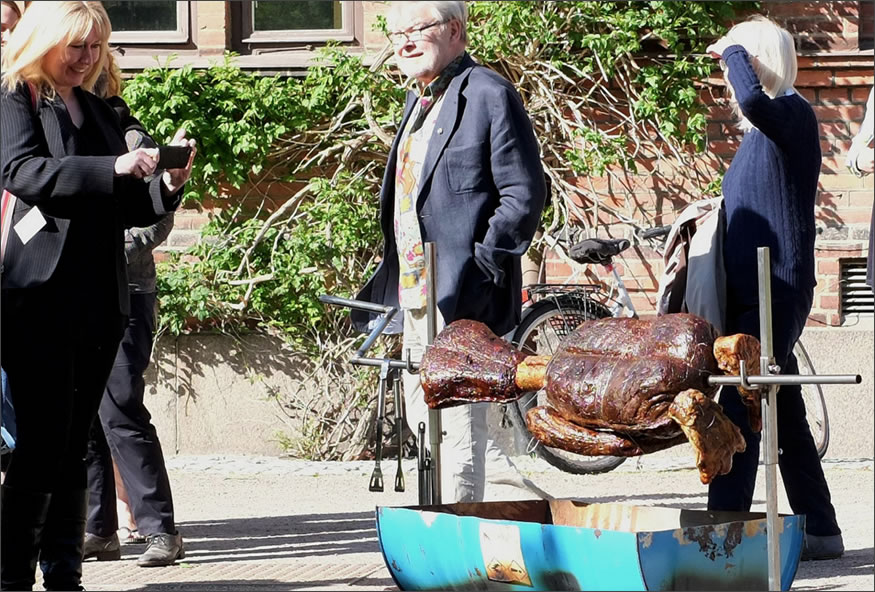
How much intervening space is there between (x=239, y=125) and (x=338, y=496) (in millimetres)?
2708

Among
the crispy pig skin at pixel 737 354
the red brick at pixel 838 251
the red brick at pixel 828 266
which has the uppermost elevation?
the crispy pig skin at pixel 737 354

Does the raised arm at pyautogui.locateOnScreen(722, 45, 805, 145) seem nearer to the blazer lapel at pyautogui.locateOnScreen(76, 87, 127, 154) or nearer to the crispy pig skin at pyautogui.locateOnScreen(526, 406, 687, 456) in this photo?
the crispy pig skin at pyautogui.locateOnScreen(526, 406, 687, 456)

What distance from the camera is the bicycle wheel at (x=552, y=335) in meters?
8.28

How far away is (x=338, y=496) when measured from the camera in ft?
25.2

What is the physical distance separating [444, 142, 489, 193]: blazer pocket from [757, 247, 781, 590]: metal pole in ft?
4.75

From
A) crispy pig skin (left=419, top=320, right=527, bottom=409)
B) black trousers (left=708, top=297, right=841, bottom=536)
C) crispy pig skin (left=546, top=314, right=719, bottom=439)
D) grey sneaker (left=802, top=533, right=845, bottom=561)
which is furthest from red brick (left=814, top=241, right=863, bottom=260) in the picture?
crispy pig skin (left=546, top=314, right=719, bottom=439)

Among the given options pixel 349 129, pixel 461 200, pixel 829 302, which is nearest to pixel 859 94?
pixel 829 302

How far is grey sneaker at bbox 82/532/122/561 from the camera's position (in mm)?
5656

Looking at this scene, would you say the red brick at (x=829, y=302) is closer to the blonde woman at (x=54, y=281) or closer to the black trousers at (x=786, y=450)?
the black trousers at (x=786, y=450)

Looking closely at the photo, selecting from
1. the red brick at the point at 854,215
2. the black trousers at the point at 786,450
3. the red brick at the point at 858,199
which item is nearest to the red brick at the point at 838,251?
the red brick at the point at 854,215

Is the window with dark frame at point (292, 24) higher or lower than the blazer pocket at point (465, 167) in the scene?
higher

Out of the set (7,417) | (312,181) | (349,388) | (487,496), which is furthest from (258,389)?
(7,417)

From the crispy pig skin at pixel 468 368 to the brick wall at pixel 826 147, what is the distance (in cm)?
445

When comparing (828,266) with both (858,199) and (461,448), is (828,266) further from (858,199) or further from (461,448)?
(461,448)
